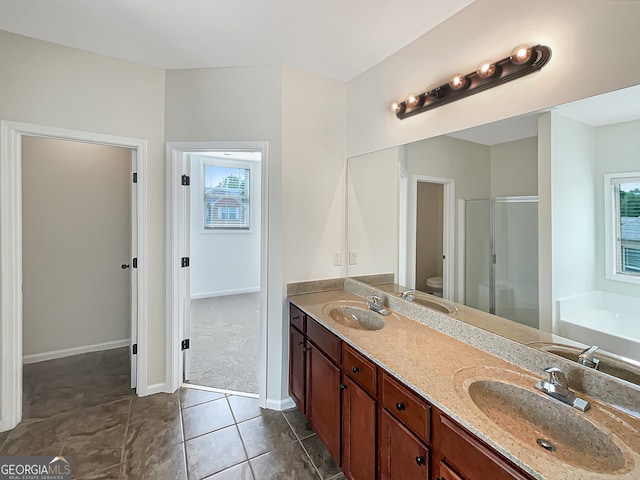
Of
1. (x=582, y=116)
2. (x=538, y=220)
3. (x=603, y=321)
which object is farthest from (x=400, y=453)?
(x=582, y=116)

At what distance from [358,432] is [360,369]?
0.31 meters

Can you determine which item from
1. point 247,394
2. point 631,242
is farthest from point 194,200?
point 631,242

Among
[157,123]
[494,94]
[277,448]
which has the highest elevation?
[157,123]

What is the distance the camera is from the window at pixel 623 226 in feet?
3.45

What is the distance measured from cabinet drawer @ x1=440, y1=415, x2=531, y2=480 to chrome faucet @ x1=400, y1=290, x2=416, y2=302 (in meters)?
0.97

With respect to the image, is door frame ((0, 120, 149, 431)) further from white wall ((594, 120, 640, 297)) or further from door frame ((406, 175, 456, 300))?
white wall ((594, 120, 640, 297))

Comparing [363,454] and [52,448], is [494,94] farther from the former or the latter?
[52,448]

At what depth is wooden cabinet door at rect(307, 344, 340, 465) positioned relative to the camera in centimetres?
163

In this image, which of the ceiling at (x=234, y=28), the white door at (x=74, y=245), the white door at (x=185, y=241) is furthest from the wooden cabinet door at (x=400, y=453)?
the white door at (x=74, y=245)

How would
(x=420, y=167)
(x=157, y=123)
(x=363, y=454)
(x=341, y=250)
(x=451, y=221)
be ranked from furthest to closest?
(x=341, y=250) < (x=157, y=123) < (x=420, y=167) < (x=451, y=221) < (x=363, y=454)

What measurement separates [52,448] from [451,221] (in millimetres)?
2881

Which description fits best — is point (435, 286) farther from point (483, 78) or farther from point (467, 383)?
point (483, 78)

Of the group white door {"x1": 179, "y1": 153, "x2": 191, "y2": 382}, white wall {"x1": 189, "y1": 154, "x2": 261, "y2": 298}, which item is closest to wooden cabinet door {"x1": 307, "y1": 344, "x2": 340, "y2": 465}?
white door {"x1": 179, "y1": 153, "x2": 191, "y2": 382}

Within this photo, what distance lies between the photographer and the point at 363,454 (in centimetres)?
140
